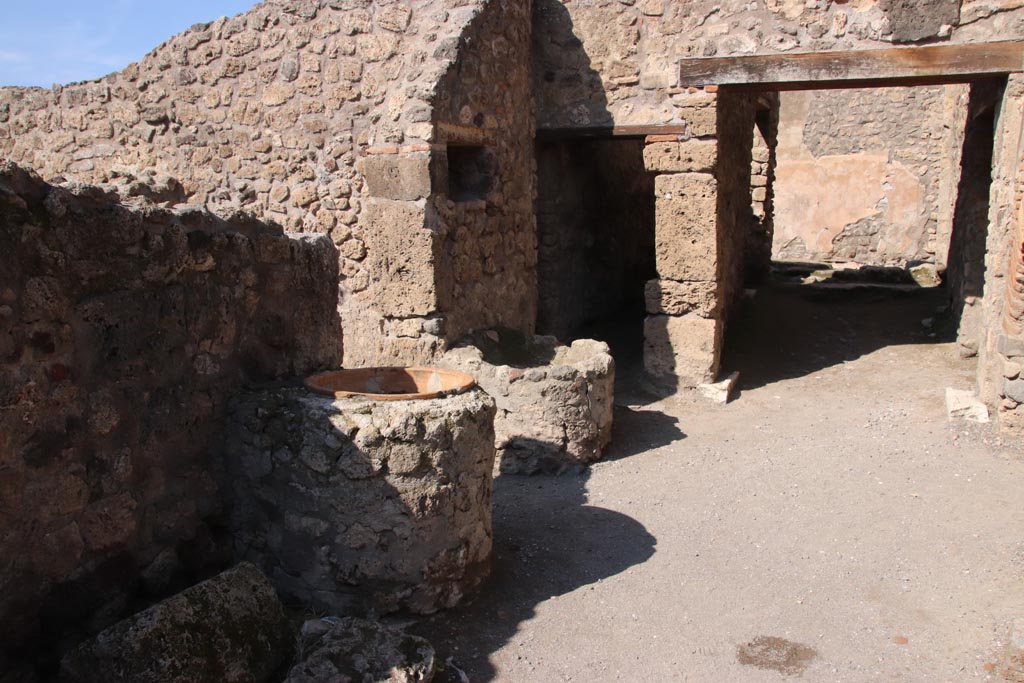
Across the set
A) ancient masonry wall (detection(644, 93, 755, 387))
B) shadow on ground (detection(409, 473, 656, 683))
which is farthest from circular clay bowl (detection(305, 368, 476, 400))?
ancient masonry wall (detection(644, 93, 755, 387))

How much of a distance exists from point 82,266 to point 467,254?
347 cm

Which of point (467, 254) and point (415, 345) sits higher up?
point (467, 254)

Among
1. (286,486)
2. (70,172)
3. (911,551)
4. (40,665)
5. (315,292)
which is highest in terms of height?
(70,172)

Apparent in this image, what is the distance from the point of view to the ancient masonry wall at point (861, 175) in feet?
46.6

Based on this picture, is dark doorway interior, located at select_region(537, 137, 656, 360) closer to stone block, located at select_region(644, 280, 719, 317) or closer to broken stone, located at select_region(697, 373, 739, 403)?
stone block, located at select_region(644, 280, 719, 317)

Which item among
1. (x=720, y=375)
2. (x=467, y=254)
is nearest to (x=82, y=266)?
(x=467, y=254)

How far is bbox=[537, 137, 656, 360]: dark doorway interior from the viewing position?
7.98 metres

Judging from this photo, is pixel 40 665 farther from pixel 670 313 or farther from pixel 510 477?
pixel 670 313

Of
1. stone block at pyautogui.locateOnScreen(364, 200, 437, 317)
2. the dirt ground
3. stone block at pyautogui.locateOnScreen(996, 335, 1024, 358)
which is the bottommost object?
the dirt ground

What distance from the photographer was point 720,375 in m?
7.45

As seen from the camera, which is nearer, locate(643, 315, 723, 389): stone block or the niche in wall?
the niche in wall

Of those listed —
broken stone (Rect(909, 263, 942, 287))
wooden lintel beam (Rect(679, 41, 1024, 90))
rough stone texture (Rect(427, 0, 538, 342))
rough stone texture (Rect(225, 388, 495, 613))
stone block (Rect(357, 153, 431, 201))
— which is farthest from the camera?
broken stone (Rect(909, 263, 942, 287))

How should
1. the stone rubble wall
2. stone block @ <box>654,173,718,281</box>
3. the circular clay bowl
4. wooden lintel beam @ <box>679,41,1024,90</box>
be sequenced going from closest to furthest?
1. the circular clay bowl
2. wooden lintel beam @ <box>679,41,1024,90</box>
3. the stone rubble wall
4. stone block @ <box>654,173,718,281</box>

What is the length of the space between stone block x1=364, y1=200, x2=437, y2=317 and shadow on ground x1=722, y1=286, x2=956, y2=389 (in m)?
3.36
